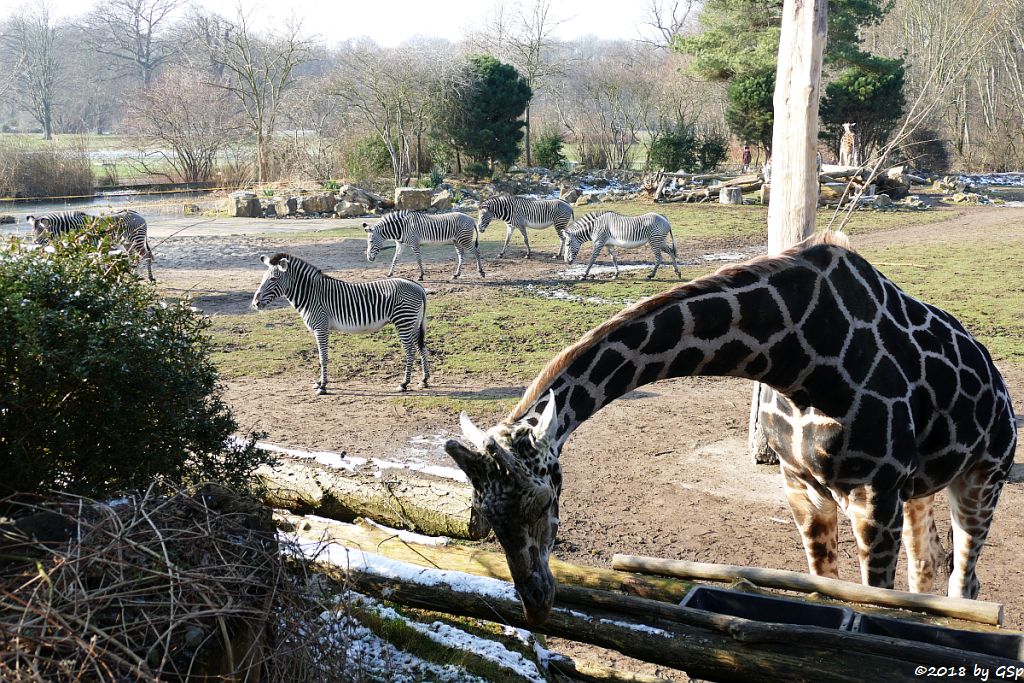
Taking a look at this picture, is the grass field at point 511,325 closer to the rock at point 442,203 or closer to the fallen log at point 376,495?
the fallen log at point 376,495

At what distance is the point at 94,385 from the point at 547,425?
254 cm

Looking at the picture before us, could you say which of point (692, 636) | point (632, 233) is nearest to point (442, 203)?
point (632, 233)

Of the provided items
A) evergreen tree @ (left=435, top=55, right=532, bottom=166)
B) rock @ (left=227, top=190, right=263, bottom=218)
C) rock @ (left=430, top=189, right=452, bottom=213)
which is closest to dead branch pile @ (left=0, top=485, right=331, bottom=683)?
rock @ (left=430, top=189, right=452, bottom=213)

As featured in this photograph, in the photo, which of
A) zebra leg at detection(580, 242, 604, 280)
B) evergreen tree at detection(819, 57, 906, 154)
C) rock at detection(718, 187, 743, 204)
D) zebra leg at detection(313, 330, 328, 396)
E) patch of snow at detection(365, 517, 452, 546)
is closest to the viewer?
patch of snow at detection(365, 517, 452, 546)

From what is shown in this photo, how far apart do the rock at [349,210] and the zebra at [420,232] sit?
9.79m

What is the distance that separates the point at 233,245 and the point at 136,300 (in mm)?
17144

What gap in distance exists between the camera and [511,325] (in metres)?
13.3

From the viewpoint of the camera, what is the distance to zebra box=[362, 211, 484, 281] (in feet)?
57.5

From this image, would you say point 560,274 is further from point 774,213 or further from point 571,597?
point 571,597

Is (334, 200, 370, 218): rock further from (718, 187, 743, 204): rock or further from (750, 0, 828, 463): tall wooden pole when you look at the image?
(750, 0, 828, 463): tall wooden pole

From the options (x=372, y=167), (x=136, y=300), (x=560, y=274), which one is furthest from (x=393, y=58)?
(x=136, y=300)

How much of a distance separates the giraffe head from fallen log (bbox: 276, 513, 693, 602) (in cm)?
108

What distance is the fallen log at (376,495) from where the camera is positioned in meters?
5.39

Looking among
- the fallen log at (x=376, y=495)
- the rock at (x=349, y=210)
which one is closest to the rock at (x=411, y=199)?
the rock at (x=349, y=210)
